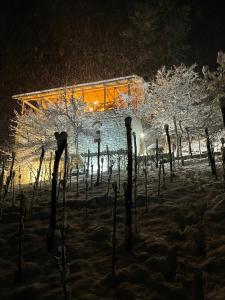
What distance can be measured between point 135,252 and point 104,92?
23.1m

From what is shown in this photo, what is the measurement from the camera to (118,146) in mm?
26328

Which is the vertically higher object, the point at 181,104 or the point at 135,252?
the point at 181,104

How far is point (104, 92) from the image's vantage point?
2884 centimetres

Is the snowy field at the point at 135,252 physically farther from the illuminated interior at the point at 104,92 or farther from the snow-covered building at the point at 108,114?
the illuminated interior at the point at 104,92

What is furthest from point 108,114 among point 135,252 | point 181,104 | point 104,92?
point 135,252

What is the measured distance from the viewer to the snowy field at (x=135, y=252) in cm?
569

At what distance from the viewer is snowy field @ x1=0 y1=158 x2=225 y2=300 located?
5691 millimetres

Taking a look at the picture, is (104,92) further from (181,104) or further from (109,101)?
(181,104)

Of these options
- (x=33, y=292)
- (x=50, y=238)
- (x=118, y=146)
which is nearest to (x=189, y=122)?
(x=118, y=146)

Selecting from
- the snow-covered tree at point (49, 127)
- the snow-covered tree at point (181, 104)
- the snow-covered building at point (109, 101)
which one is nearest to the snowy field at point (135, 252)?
the snow-covered tree at point (49, 127)

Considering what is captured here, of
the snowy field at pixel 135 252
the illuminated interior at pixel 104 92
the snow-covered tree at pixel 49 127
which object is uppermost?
the illuminated interior at pixel 104 92

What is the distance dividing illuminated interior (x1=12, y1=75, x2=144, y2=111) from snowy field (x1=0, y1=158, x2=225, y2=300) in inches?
729

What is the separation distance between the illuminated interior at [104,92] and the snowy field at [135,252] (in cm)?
1850

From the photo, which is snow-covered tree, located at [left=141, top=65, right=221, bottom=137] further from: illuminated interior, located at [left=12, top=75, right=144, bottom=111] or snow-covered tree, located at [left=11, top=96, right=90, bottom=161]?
snow-covered tree, located at [left=11, top=96, right=90, bottom=161]
